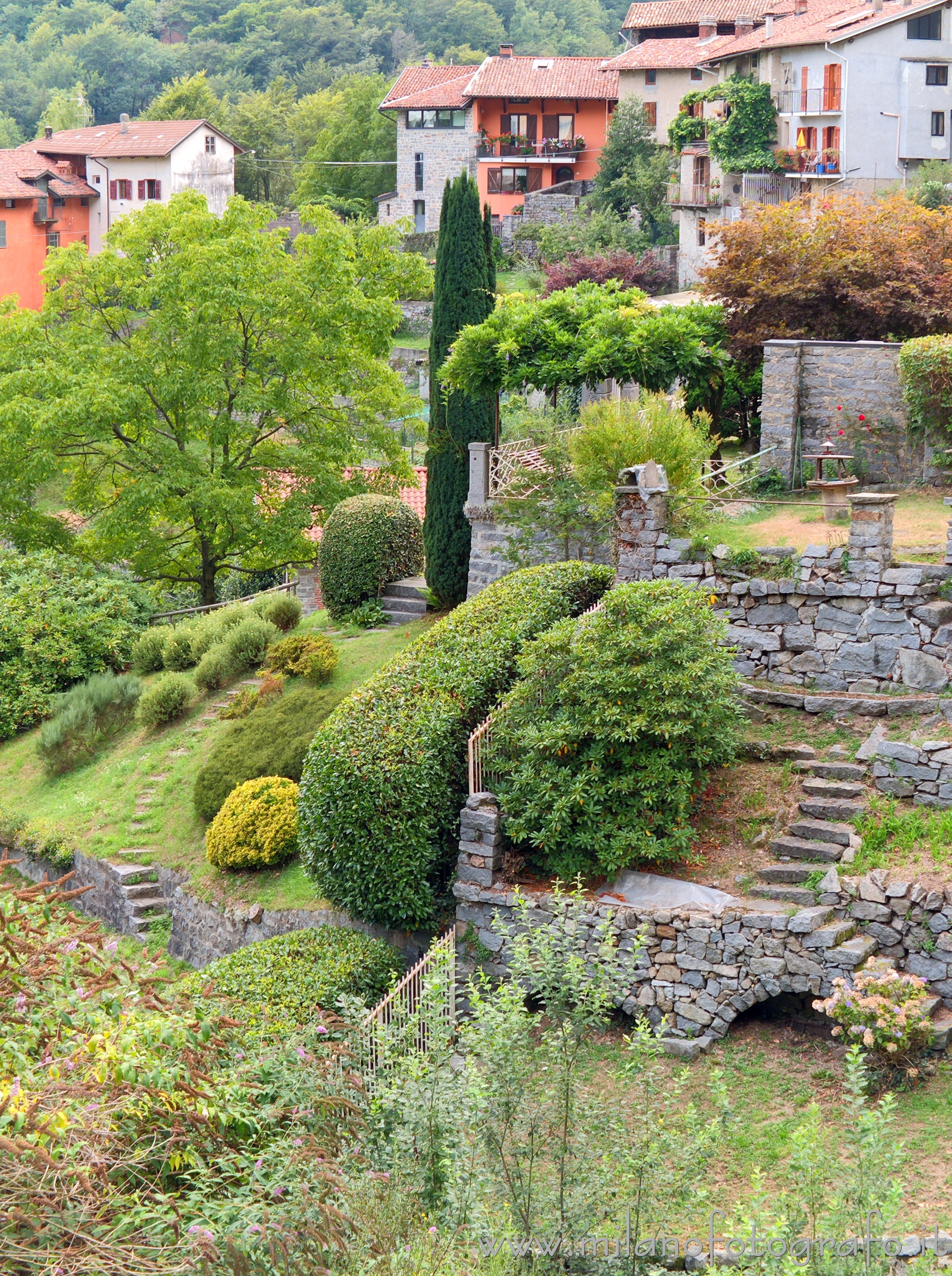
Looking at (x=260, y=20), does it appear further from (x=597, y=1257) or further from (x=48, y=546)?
(x=597, y=1257)

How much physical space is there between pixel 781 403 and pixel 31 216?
167 feet

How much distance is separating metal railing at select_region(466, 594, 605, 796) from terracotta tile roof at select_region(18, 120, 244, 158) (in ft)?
185

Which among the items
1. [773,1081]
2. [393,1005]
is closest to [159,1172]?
[393,1005]

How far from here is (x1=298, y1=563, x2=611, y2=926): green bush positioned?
46.8ft

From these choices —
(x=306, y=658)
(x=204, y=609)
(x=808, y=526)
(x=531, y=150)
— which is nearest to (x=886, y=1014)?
(x=808, y=526)

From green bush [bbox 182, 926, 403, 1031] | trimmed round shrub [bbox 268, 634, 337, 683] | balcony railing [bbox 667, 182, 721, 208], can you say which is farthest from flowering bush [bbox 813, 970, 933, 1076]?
balcony railing [bbox 667, 182, 721, 208]

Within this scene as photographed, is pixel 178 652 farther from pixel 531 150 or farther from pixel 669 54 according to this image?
pixel 531 150

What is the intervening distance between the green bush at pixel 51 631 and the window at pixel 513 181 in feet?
148

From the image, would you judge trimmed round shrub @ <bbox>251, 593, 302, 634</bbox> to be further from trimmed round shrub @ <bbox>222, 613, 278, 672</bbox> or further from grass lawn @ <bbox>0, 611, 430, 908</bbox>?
trimmed round shrub @ <bbox>222, 613, 278, 672</bbox>

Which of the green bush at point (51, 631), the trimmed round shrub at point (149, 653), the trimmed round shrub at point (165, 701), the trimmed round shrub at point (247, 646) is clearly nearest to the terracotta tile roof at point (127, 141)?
the green bush at point (51, 631)

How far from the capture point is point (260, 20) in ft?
331

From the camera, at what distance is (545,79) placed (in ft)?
211

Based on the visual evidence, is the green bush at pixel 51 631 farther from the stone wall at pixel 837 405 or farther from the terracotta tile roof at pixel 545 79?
the terracotta tile roof at pixel 545 79

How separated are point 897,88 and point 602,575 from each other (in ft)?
118
